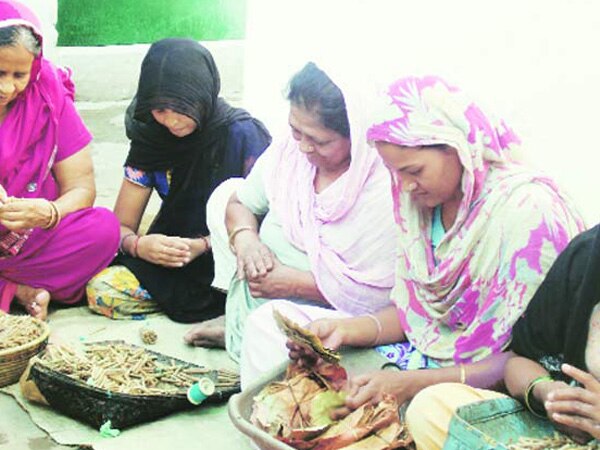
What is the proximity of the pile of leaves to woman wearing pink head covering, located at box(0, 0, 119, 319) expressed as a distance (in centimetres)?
189

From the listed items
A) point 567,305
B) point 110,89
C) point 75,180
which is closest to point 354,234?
point 567,305

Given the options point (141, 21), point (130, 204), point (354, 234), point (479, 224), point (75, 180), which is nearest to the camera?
point (479, 224)

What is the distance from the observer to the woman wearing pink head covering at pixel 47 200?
16.3ft

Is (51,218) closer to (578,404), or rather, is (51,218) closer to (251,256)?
(251,256)

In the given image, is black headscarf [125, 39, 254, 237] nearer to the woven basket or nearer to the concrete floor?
the woven basket

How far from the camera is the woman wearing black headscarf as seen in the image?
4914 mm

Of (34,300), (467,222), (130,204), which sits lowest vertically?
(34,300)

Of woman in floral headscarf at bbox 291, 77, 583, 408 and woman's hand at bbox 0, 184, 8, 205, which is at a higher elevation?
woman in floral headscarf at bbox 291, 77, 583, 408

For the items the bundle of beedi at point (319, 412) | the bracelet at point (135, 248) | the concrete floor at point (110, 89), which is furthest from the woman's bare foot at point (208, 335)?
the concrete floor at point (110, 89)

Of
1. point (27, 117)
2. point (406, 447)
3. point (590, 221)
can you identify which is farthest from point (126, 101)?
point (406, 447)

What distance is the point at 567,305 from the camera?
300 centimetres

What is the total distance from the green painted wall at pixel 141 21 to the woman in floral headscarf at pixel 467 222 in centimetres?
363

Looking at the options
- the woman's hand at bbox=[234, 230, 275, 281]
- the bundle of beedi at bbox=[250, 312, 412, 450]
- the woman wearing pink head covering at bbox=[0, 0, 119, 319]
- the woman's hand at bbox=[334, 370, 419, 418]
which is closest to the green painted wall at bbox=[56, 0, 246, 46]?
the woman wearing pink head covering at bbox=[0, 0, 119, 319]

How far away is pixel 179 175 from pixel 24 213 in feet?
2.54
